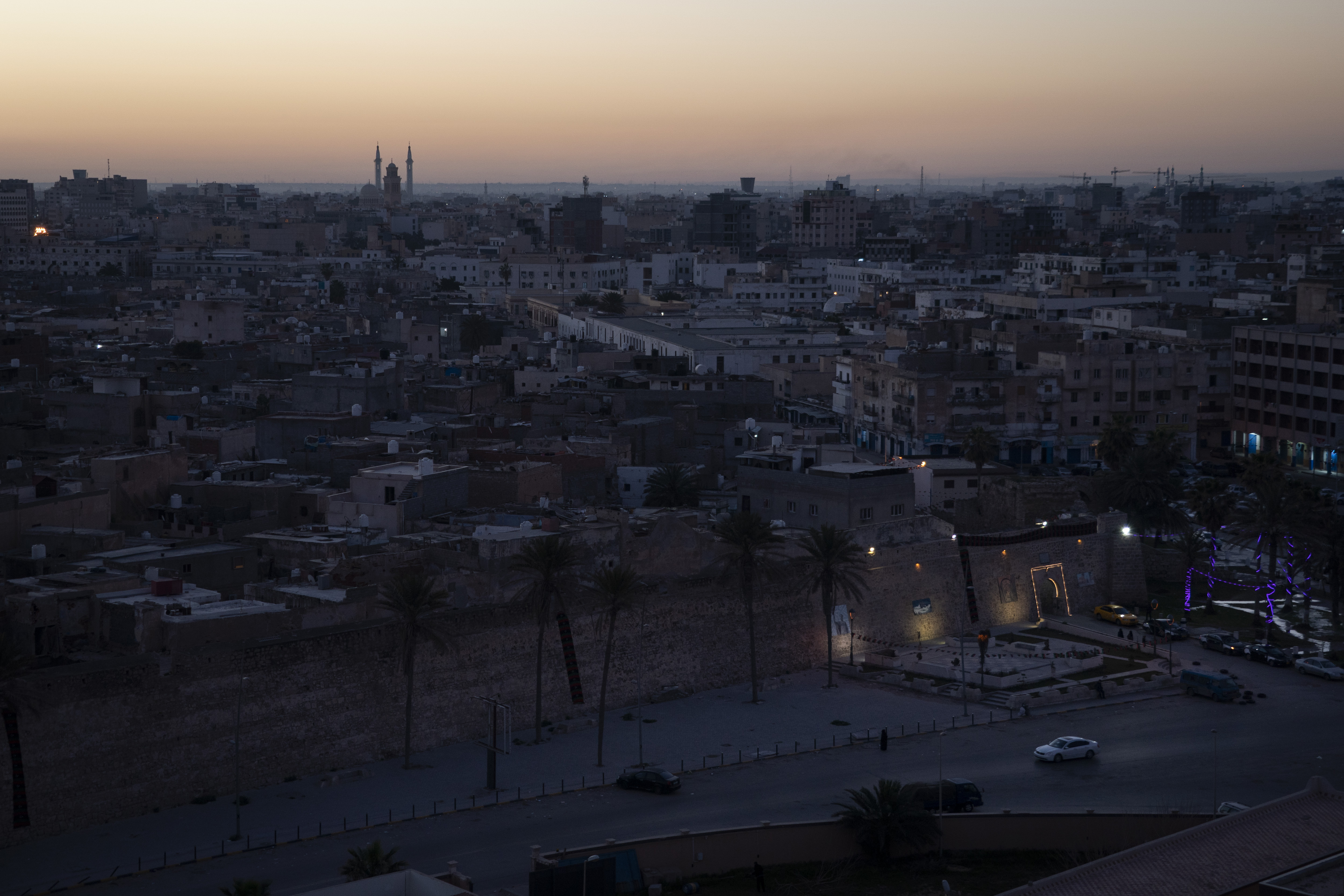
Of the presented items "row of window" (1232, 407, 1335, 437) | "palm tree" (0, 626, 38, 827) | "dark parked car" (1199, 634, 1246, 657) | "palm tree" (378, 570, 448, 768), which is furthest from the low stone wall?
"row of window" (1232, 407, 1335, 437)

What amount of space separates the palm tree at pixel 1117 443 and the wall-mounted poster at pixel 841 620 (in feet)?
53.4

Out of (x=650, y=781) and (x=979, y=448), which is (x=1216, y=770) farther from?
(x=979, y=448)

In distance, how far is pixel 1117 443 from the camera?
4797cm

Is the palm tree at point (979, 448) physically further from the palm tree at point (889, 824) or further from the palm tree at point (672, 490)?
the palm tree at point (889, 824)

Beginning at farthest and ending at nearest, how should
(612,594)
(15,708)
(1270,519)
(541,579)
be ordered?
(1270,519) → (612,594) → (541,579) → (15,708)

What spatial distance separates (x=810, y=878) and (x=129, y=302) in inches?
3182

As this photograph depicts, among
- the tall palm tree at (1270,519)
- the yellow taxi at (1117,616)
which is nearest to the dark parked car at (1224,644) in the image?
the yellow taxi at (1117,616)

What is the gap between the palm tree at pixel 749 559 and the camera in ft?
101

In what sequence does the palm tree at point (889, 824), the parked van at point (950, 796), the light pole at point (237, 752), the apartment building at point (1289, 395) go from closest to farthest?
1. the palm tree at point (889, 824)
2. the light pole at point (237, 752)
3. the parked van at point (950, 796)
4. the apartment building at point (1289, 395)

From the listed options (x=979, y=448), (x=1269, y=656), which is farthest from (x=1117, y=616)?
(x=979, y=448)

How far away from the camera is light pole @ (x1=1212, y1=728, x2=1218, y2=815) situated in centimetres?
2470

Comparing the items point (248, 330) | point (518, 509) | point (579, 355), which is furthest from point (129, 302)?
point (518, 509)

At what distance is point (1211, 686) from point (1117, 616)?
18.6 ft

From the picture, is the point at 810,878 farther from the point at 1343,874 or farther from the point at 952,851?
the point at 1343,874
